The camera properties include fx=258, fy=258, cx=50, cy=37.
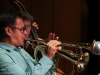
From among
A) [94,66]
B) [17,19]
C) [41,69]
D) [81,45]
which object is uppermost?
[17,19]

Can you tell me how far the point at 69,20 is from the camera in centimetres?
344

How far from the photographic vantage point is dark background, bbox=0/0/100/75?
328 centimetres

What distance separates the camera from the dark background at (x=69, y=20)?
328cm

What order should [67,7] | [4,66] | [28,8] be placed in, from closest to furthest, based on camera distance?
[4,66]
[28,8]
[67,7]

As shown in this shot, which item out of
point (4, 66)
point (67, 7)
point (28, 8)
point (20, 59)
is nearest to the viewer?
point (4, 66)

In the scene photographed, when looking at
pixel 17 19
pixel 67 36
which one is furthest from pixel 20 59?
pixel 67 36

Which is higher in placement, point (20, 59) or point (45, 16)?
point (45, 16)

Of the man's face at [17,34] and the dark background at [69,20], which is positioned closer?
the man's face at [17,34]

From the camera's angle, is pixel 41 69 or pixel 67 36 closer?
pixel 41 69

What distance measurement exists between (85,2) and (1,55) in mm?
2106

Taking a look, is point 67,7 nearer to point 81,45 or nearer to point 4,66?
point 81,45

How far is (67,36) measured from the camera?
3455mm

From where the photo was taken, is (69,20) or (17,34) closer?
(17,34)

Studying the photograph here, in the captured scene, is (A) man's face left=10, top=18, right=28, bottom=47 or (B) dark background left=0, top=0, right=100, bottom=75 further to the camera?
(B) dark background left=0, top=0, right=100, bottom=75
